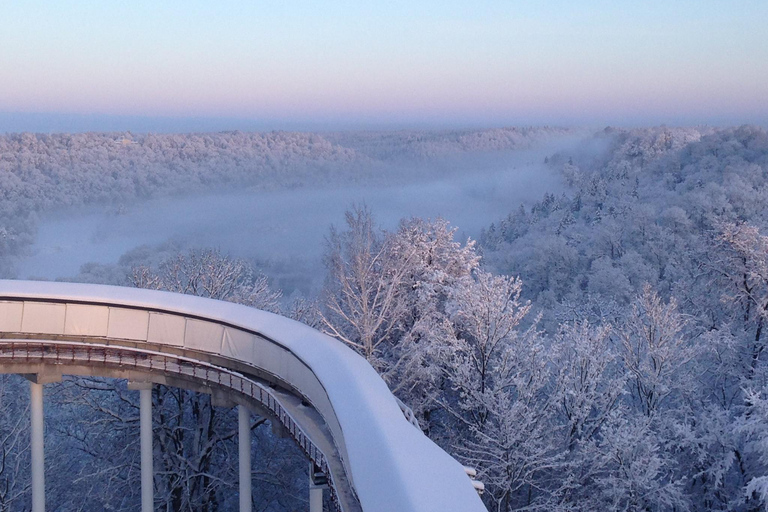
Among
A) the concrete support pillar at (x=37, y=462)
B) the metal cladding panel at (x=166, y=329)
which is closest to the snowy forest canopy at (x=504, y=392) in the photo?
the concrete support pillar at (x=37, y=462)

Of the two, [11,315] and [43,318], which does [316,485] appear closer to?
[43,318]

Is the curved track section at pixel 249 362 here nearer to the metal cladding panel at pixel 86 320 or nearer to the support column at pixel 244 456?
the metal cladding panel at pixel 86 320

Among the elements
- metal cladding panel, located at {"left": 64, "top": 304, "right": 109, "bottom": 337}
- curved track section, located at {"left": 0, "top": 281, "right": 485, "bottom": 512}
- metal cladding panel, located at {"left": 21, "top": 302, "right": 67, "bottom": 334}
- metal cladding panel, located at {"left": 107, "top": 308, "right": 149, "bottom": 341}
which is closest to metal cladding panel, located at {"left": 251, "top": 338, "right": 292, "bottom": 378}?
A: curved track section, located at {"left": 0, "top": 281, "right": 485, "bottom": 512}

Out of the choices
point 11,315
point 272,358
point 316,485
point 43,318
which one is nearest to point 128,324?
point 43,318

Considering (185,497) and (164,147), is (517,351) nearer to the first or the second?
(185,497)

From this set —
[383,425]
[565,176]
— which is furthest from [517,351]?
[565,176]

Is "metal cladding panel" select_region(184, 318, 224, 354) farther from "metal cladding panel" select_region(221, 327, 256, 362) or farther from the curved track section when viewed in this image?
"metal cladding panel" select_region(221, 327, 256, 362)
